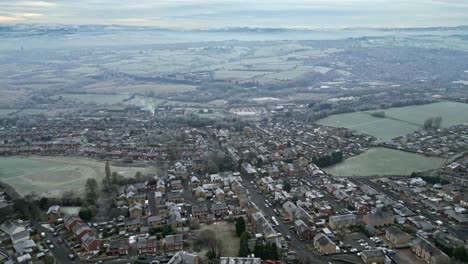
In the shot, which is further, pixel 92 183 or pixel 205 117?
pixel 205 117

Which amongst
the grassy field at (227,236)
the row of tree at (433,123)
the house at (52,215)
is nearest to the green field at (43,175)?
the house at (52,215)

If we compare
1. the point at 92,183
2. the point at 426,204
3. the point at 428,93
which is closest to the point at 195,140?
the point at 92,183

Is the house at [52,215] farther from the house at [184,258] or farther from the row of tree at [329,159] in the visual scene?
the row of tree at [329,159]

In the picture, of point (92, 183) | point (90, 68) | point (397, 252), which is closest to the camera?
point (397, 252)

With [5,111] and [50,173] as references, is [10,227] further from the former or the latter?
[5,111]

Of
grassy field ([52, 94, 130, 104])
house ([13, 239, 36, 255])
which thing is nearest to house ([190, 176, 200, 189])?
house ([13, 239, 36, 255])

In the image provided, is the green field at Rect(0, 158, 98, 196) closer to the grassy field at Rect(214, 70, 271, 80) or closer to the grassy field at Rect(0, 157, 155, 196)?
the grassy field at Rect(0, 157, 155, 196)

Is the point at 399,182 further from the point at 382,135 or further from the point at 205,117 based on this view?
the point at 205,117
